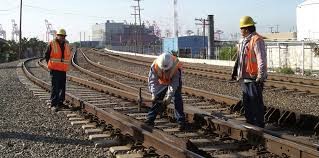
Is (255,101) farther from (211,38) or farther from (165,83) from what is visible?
(211,38)

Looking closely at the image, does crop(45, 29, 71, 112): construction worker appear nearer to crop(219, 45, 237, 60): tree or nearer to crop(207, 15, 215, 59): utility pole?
crop(219, 45, 237, 60): tree

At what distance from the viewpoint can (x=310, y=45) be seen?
81.4 ft

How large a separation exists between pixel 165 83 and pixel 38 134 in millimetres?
2182

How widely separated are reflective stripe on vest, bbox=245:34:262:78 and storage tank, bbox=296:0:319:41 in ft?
118

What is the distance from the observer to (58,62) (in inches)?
430

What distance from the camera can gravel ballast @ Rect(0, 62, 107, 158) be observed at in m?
6.37

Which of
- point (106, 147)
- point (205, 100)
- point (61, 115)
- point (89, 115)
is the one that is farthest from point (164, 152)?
point (205, 100)

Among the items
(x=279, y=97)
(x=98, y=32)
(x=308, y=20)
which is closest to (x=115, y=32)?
(x=98, y=32)

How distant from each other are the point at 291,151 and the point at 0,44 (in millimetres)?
59313

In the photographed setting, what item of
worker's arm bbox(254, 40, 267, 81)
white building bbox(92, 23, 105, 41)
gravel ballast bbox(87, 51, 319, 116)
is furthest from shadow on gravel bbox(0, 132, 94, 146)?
white building bbox(92, 23, 105, 41)

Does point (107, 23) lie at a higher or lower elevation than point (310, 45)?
higher

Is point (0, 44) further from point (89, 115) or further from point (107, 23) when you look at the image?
point (107, 23)

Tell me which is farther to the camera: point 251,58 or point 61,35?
point 61,35

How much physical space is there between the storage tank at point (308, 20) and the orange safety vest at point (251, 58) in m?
35.9
